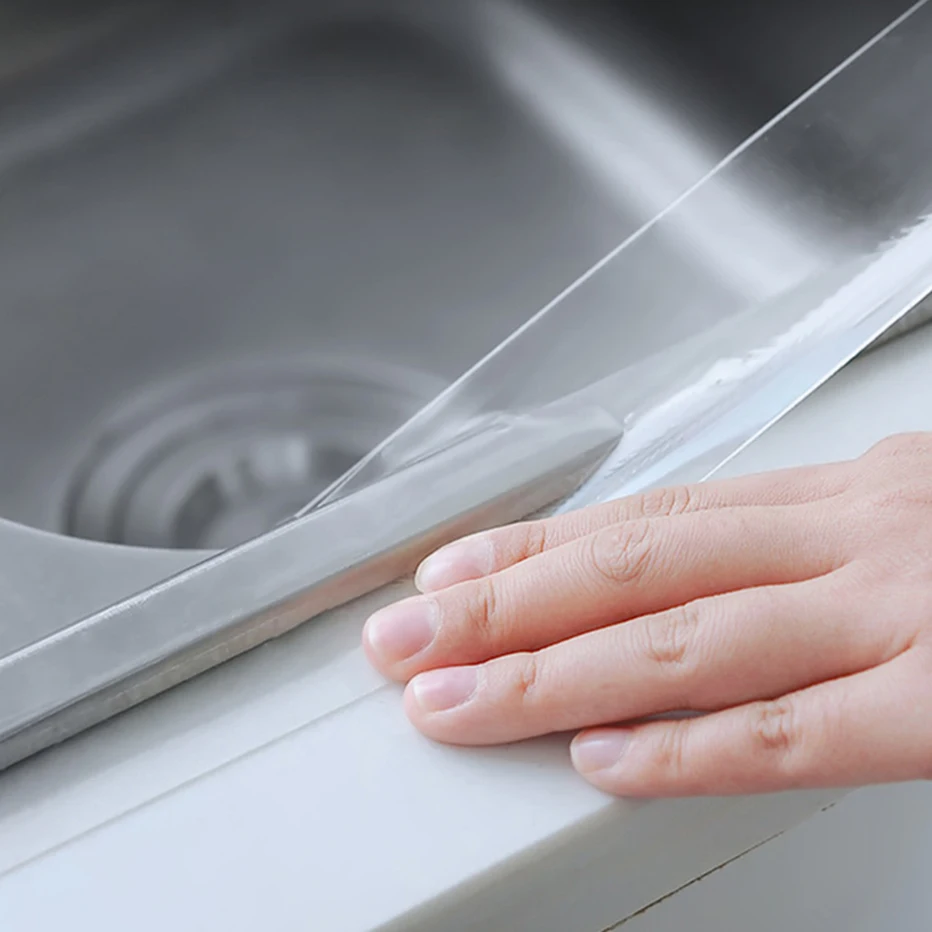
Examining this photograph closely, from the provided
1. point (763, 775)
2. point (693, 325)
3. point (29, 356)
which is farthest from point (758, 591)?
point (29, 356)

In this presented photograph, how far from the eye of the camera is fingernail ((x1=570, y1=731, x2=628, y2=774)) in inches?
13.8

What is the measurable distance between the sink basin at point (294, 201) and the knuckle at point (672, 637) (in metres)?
0.35

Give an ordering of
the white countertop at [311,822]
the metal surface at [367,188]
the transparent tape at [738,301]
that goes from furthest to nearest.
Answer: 1. the metal surface at [367,188]
2. the transparent tape at [738,301]
3. the white countertop at [311,822]

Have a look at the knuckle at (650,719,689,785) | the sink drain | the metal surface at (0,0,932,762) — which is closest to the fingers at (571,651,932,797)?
the knuckle at (650,719,689,785)

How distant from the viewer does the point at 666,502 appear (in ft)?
1.32

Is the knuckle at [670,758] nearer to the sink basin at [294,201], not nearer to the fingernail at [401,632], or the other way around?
the fingernail at [401,632]

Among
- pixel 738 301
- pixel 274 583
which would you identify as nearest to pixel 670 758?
pixel 274 583

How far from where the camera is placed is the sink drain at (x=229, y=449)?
68 cm

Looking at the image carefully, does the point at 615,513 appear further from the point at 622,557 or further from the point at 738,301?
the point at 738,301

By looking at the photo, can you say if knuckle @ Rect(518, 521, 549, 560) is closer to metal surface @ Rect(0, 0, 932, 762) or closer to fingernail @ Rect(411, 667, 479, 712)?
fingernail @ Rect(411, 667, 479, 712)

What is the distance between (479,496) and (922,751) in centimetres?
15

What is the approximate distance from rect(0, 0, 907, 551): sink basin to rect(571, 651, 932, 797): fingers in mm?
360

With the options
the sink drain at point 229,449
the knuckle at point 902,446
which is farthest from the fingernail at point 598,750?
the sink drain at point 229,449

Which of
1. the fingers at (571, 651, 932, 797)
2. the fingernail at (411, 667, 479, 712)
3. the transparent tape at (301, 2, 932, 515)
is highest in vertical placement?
the transparent tape at (301, 2, 932, 515)
